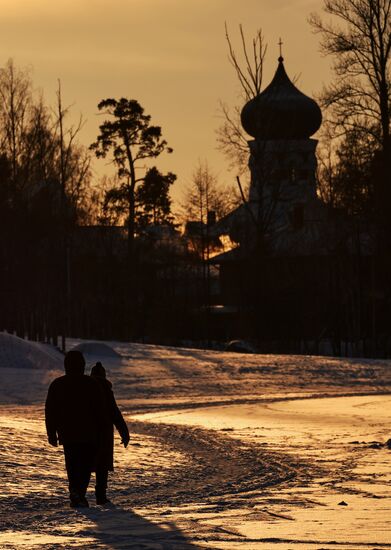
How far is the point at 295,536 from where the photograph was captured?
1116cm

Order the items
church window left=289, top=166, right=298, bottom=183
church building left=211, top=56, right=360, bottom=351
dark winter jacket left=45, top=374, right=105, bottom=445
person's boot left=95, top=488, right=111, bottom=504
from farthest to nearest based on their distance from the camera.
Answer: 1. church window left=289, top=166, right=298, bottom=183
2. church building left=211, top=56, right=360, bottom=351
3. person's boot left=95, top=488, right=111, bottom=504
4. dark winter jacket left=45, top=374, right=105, bottom=445

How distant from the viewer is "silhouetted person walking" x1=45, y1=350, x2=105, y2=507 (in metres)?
13.3

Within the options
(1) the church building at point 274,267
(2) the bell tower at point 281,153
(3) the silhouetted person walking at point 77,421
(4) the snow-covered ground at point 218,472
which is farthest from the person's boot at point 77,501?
(2) the bell tower at point 281,153

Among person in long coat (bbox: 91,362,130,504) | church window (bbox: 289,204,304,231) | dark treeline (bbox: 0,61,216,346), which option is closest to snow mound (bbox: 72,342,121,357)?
dark treeline (bbox: 0,61,216,346)

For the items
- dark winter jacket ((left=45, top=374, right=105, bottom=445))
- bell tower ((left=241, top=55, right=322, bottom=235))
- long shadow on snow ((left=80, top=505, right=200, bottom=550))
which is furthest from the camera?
bell tower ((left=241, top=55, right=322, bottom=235))

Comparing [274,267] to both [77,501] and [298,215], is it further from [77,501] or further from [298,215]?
[77,501]

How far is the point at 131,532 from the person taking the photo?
1163 cm

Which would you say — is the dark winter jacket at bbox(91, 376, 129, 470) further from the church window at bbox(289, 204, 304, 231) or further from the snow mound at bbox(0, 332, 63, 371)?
the church window at bbox(289, 204, 304, 231)

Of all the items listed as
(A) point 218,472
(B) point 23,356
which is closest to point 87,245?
(B) point 23,356

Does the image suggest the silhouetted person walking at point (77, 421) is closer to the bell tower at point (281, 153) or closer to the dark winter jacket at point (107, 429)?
the dark winter jacket at point (107, 429)

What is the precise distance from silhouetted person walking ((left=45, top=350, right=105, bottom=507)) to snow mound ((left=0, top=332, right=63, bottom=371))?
83.8 ft

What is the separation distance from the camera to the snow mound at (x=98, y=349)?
44.3 m

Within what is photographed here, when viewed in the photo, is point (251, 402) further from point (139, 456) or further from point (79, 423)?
point (79, 423)

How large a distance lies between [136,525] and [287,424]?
39.6ft
